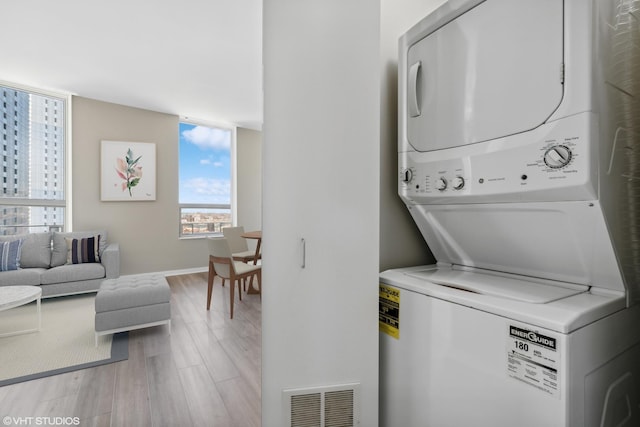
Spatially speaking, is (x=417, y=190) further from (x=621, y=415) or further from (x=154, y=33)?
(x=154, y=33)

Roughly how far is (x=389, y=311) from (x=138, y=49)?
11.6 feet

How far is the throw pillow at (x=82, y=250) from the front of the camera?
3.94 m

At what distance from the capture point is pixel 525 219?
0.94 meters

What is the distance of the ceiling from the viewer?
2.56 m

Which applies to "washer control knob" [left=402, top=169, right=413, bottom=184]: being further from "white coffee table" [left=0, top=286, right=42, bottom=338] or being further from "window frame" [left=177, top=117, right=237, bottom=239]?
"window frame" [left=177, top=117, right=237, bottom=239]

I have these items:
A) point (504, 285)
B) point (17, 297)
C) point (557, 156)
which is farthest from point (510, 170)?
point (17, 297)

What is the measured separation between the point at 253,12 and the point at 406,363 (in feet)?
9.25

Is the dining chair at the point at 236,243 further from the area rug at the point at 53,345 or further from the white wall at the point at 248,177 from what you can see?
the area rug at the point at 53,345

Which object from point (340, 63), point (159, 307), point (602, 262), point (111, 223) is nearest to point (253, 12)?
point (340, 63)

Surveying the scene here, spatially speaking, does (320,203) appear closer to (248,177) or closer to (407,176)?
(407,176)

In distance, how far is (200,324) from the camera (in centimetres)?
304

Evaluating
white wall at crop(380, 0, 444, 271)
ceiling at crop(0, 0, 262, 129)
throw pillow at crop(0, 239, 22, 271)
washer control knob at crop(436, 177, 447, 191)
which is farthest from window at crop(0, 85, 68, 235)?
washer control knob at crop(436, 177, 447, 191)

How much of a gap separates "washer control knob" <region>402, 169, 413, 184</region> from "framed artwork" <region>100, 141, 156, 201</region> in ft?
16.0

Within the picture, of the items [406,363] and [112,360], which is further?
[112,360]
